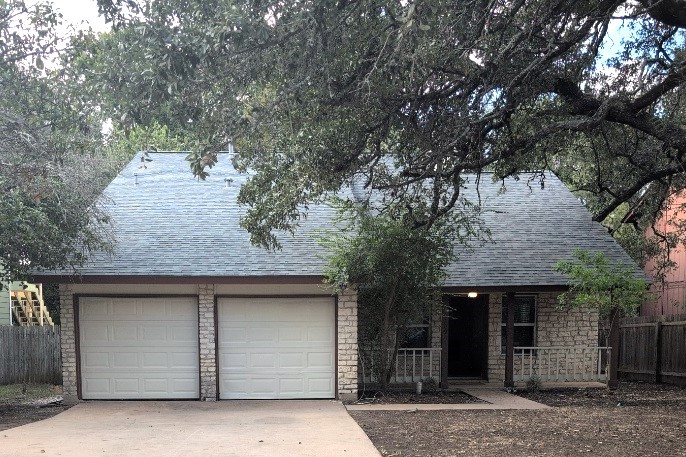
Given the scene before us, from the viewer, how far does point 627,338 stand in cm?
1702

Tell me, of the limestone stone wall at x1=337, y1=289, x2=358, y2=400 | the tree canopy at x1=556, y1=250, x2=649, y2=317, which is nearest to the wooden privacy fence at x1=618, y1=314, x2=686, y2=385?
the tree canopy at x1=556, y1=250, x2=649, y2=317

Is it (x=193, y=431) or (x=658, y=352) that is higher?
(x=193, y=431)

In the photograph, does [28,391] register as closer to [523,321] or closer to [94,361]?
[94,361]

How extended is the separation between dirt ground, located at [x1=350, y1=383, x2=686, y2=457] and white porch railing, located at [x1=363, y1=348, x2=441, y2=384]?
8.06 ft

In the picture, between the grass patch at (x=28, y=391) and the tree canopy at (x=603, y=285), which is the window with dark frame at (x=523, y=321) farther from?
the grass patch at (x=28, y=391)

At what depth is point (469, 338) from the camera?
50.1 ft

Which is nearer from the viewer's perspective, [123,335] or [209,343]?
[209,343]

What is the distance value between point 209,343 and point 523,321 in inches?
277

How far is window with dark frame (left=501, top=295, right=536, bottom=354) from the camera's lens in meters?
14.2

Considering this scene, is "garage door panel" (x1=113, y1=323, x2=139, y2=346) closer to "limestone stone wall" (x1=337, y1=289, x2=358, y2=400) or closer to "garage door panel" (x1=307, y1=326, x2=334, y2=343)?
"garage door panel" (x1=307, y1=326, x2=334, y2=343)

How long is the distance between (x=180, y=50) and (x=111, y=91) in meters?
0.96

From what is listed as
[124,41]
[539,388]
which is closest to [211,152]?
[124,41]

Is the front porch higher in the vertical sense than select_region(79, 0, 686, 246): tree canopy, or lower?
lower

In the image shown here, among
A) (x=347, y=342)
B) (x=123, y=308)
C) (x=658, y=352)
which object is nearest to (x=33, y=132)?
(x=123, y=308)
